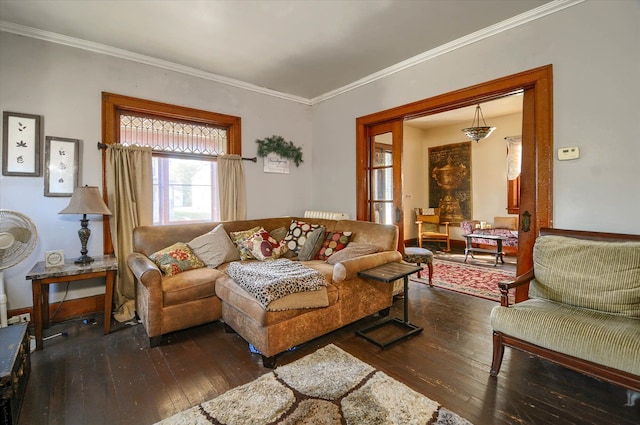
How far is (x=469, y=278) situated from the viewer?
170 inches

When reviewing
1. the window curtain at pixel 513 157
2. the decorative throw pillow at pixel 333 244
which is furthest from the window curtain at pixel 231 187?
the window curtain at pixel 513 157

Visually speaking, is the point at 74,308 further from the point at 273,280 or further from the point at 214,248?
the point at 273,280

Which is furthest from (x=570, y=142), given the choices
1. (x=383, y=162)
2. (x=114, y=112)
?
(x=114, y=112)

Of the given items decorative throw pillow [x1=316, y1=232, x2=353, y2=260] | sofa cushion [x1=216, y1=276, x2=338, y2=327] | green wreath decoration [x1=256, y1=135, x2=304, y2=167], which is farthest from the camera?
green wreath decoration [x1=256, y1=135, x2=304, y2=167]

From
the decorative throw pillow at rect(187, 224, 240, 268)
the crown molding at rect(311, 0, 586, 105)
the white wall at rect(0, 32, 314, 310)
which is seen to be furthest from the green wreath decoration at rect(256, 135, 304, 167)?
the decorative throw pillow at rect(187, 224, 240, 268)

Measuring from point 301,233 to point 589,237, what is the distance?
2.66 meters

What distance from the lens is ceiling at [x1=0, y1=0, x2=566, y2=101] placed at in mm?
2424

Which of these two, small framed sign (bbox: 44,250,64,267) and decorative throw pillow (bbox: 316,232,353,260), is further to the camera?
decorative throw pillow (bbox: 316,232,353,260)

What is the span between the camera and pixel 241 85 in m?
4.02

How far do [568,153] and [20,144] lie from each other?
479 centimetres

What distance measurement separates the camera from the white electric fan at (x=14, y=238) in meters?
2.21

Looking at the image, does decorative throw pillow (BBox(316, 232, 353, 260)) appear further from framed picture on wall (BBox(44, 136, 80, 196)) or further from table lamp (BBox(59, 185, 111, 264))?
framed picture on wall (BBox(44, 136, 80, 196))

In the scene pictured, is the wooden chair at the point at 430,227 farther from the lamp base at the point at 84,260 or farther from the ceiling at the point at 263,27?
the lamp base at the point at 84,260

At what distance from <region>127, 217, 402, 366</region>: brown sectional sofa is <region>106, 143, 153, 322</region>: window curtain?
0.20 metres
